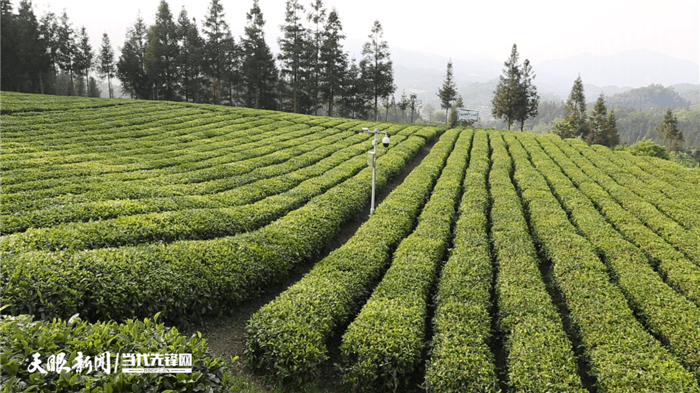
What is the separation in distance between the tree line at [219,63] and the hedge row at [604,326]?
41.3 m

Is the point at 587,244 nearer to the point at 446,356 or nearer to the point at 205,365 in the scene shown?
the point at 446,356

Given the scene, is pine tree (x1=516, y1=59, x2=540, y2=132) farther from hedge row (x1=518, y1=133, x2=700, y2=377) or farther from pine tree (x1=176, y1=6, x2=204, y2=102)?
pine tree (x1=176, y1=6, x2=204, y2=102)

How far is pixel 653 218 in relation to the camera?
13117 mm

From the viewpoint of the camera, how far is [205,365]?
434cm

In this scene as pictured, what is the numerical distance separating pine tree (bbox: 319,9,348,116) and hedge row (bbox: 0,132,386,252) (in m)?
38.8

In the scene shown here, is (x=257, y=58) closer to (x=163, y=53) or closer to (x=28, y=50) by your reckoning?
(x=163, y=53)

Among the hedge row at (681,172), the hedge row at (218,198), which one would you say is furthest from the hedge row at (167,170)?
the hedge row at (681,172)

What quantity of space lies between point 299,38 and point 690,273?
47815 millimetres

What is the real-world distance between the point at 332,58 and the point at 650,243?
44.7 m

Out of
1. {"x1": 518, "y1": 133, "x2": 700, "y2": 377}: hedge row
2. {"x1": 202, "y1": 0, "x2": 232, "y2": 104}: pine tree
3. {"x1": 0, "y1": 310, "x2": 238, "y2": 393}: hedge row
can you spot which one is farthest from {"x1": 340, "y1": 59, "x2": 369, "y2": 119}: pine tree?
{"x1": 0, "y1": 310, "x2": 238, "y2": 393}: hedge row

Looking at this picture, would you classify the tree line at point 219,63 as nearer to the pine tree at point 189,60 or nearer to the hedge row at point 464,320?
the pine tree at point 189,60

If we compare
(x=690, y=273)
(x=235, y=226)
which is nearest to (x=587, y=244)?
(x=690, y=273)

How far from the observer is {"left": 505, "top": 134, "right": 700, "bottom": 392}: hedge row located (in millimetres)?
5711

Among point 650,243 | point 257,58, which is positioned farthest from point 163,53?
point 650,243
